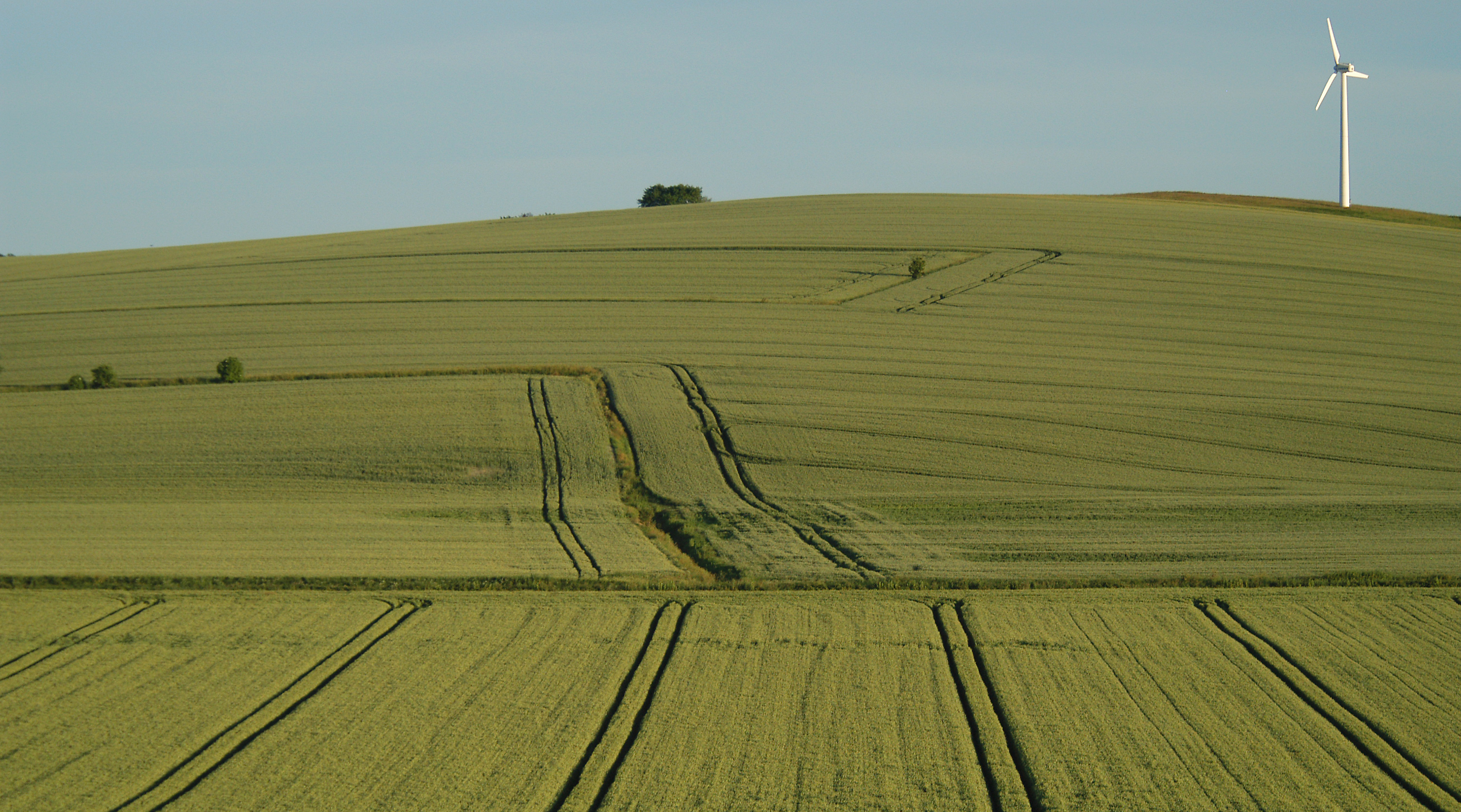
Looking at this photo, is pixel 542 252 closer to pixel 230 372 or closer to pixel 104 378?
pixel 230 372

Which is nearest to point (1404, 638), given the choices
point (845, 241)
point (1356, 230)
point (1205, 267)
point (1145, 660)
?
point (1145, 660)

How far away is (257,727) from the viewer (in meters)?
13.4

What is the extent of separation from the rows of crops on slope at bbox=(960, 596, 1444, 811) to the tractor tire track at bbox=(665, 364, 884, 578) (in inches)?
170

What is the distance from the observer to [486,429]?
3125 cm

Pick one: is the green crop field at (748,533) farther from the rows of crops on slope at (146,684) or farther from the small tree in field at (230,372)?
the small tree in field at (230,372)

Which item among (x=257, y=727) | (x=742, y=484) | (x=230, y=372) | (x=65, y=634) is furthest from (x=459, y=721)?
(x=230, y=372)

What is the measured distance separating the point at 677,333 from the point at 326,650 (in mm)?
26891

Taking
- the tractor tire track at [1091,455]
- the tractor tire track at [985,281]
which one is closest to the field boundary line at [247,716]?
the tractor tire track at [1091,455]

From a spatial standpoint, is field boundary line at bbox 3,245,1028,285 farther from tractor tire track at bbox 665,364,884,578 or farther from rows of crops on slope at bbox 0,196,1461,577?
tractor tire track at bbox 665,364,884,578

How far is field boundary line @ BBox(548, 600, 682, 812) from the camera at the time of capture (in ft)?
38.4

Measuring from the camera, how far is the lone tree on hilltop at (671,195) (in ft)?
364

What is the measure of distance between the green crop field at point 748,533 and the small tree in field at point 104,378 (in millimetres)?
1430

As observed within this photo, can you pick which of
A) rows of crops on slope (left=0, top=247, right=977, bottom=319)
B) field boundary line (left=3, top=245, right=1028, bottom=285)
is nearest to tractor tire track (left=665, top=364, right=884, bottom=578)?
rows of crops on slope (left=0, top=247, right=977, bottom=319)

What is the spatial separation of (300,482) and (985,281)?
106 ft
